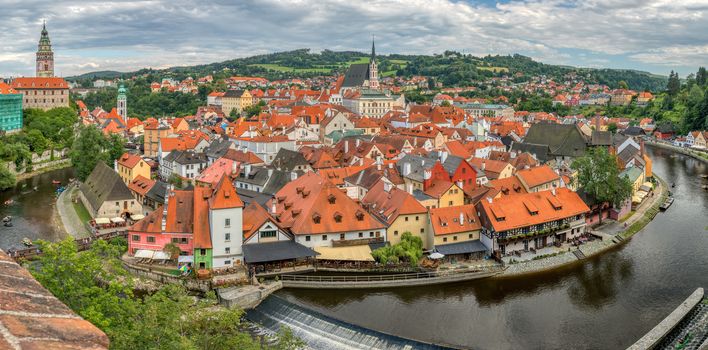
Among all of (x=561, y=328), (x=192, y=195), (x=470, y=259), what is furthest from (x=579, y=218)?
(x=192, y=195)

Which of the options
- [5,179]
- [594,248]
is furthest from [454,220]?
[5,179]

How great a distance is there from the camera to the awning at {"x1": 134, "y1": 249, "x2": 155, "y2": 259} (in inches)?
1299

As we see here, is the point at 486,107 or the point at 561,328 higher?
the point at 486,107

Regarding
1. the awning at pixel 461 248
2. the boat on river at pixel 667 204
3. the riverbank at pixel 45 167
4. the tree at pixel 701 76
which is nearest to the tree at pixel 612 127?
the tree at pixel 701 76

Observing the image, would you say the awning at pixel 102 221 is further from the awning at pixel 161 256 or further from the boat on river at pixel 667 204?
the boat on river at pixel 667 204

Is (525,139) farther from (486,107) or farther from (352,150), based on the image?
(486,107)

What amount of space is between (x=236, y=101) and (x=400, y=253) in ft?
300

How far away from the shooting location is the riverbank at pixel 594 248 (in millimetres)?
33938

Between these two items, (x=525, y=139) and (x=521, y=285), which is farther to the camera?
(x=525, y=139)

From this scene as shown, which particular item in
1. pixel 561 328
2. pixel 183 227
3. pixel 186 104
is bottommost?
pixel 561 328

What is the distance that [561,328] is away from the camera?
2712cm

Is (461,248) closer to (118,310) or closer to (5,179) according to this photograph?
(118,310)

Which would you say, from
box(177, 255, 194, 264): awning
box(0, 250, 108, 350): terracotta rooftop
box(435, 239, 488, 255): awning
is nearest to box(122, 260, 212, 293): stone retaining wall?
box(177, 255, 194, 264): awning

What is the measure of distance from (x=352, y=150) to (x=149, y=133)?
28.1m
